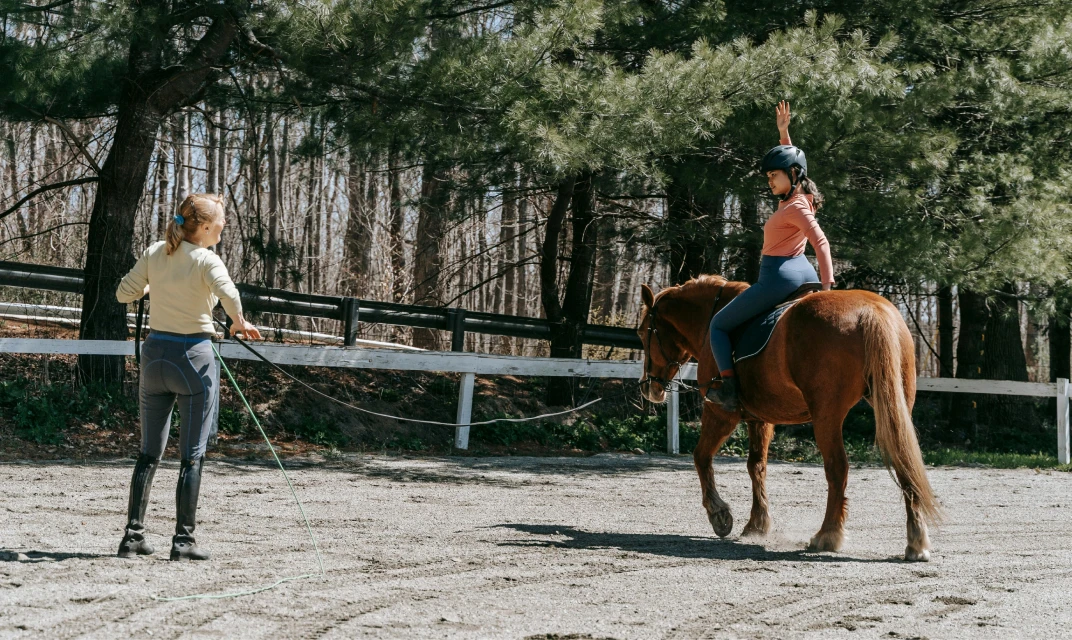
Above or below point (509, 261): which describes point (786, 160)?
below

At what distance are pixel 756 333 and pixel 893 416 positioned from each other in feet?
3.88

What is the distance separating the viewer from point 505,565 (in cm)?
548

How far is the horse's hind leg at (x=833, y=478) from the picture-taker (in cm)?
618

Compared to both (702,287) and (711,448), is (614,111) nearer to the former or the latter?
(702,287)

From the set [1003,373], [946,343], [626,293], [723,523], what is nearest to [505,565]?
[723,523]

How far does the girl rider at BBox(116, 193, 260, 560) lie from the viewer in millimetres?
5230

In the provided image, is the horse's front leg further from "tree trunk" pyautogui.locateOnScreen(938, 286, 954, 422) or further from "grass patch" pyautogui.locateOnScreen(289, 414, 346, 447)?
"tree trunk" pyautogui.locateOnScreen(938, 286, 954, 422)

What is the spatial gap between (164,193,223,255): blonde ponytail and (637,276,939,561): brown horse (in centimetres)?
371

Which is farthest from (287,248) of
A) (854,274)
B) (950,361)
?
(950,361)

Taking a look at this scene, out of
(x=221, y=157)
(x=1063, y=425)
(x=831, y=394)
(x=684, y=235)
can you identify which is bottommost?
(x=1063, y=425)

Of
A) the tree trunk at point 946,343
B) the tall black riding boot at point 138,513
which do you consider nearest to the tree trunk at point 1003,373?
the tree trunk at point 946,343

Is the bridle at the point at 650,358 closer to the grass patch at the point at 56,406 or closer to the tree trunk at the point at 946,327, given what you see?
the grass patch at the point at 56,406

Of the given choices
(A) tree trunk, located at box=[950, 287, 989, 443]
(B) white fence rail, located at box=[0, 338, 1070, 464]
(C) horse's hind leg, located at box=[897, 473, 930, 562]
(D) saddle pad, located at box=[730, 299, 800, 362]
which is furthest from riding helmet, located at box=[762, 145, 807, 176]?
(A) tree trunk, located at box=[950, 287, 989, 443]

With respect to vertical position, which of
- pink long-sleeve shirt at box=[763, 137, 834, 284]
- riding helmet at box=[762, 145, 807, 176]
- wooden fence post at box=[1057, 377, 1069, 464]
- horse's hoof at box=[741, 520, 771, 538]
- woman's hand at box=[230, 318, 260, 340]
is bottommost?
horse's hoof at box=[741, 520, 771, 538]
